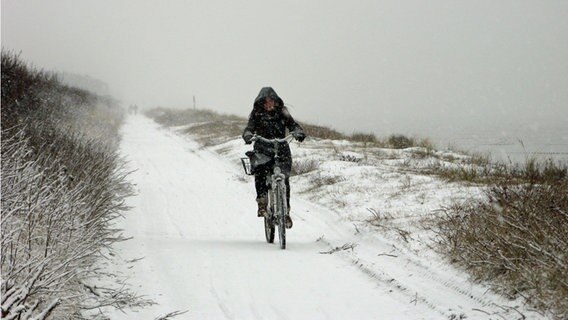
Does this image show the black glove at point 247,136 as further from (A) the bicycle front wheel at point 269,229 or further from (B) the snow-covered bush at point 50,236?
(B) the snow-covered bush at point 50,236

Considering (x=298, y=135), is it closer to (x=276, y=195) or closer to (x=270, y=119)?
(x=270, y=119)

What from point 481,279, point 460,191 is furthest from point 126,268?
point 460,191

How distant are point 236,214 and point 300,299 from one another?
444cm

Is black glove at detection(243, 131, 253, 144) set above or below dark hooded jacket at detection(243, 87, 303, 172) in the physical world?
below

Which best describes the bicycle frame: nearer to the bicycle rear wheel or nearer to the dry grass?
the bicycle rear wheel

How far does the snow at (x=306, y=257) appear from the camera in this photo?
4.18 meters

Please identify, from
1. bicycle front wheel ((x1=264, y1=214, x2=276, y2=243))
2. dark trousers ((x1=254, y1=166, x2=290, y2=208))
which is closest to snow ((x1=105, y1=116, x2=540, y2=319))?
bicycle front wheel ((x1=264, y1=214, x2=276, y2=243))

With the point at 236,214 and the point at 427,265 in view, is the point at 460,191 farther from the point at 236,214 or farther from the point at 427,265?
the point at 236,214

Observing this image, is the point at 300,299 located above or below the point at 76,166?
below

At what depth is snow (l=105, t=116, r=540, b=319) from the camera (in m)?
4.18

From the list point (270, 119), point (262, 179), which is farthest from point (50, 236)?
point (270, 119)

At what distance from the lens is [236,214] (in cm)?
877

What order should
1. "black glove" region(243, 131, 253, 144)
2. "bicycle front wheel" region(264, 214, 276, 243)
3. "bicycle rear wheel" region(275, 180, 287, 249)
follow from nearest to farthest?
"bicycle rear wheel" region(275, 180, 287, 249)
"black glove" region(243, 131, 253, 144)
"bicycle front wheel" region(264, 214, 276, 243)

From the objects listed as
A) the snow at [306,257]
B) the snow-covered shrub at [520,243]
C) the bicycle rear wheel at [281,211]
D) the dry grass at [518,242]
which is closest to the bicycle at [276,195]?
the bicycle rear wheel at [281,211]
